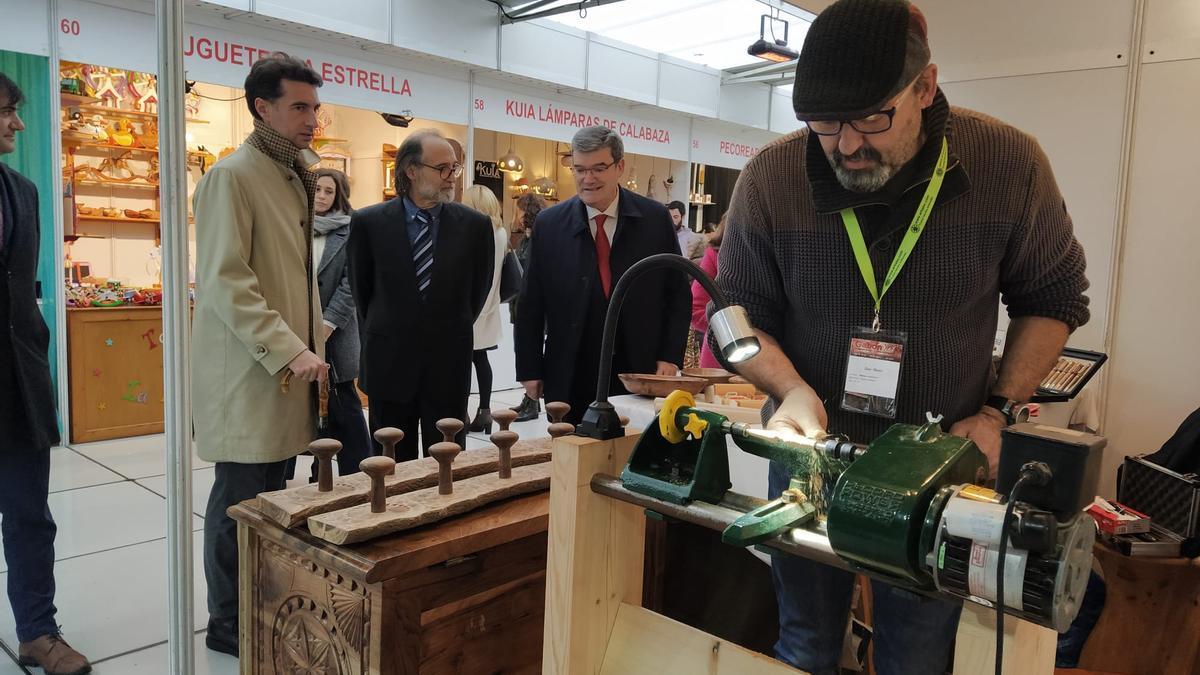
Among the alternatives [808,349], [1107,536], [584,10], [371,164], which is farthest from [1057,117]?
[371,164]

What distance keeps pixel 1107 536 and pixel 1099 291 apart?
160 centimetres

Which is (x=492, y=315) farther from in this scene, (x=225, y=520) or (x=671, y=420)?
(x=671, y=420)

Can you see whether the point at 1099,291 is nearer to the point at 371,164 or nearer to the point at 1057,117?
the point at 1057,117

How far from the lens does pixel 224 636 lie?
7.72ft

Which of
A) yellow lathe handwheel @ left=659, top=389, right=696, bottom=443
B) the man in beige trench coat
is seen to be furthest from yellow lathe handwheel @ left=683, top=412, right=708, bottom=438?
the man in beige trench coat

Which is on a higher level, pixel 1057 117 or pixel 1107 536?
pixel 1057 117

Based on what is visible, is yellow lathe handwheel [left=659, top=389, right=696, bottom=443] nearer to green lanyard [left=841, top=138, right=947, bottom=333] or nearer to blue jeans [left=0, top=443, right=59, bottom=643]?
green lanyard [left=841, top=138, right=947, bottom=333]

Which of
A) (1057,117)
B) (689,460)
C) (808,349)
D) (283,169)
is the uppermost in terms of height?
(1057,117)

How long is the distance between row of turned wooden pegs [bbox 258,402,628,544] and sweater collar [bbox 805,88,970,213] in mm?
644

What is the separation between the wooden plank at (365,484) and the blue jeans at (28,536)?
98 cm

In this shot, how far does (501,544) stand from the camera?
1610 mm

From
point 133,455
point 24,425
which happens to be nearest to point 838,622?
point 24,425

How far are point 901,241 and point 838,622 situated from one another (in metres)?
0.66

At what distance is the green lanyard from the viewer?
130cm
